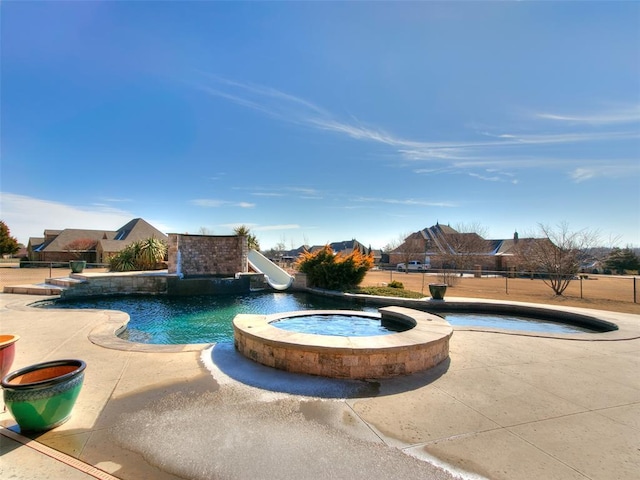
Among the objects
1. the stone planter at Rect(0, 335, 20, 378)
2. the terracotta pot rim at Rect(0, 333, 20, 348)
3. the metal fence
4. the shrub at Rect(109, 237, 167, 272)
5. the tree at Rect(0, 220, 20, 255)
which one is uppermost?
the tree at Rect(0, 220, 20, 255)

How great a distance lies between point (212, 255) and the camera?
17891 millimetres

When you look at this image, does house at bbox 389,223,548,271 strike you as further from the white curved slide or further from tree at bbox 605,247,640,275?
the white curved slide

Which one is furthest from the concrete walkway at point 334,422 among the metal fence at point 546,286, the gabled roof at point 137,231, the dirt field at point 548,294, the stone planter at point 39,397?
the gabled roof at point 137,231

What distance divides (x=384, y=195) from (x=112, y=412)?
2270cm

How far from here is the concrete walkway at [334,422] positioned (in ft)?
7.24

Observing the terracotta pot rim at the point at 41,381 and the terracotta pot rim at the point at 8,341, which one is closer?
the terracotta pot rim at the point at 41,381

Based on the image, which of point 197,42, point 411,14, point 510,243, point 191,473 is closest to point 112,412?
point 191,473

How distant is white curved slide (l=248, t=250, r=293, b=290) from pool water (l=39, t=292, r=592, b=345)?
7.67ft

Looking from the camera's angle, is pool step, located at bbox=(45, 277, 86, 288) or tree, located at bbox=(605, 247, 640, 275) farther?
tree, located at bbox=(605, 247, 640, 275)

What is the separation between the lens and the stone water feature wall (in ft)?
56.2

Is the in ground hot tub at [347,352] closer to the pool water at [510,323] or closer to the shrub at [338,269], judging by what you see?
the pool water at [510,323]

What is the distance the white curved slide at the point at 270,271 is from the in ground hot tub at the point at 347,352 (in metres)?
10.8

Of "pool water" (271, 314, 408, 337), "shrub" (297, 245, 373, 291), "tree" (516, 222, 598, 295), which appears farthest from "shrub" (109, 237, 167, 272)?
"tree" (516, 222, 598, 295)

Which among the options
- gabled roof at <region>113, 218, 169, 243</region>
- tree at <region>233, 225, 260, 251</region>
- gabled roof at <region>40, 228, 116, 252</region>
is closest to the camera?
tree at <region>233, 225, 260, 251</region>
